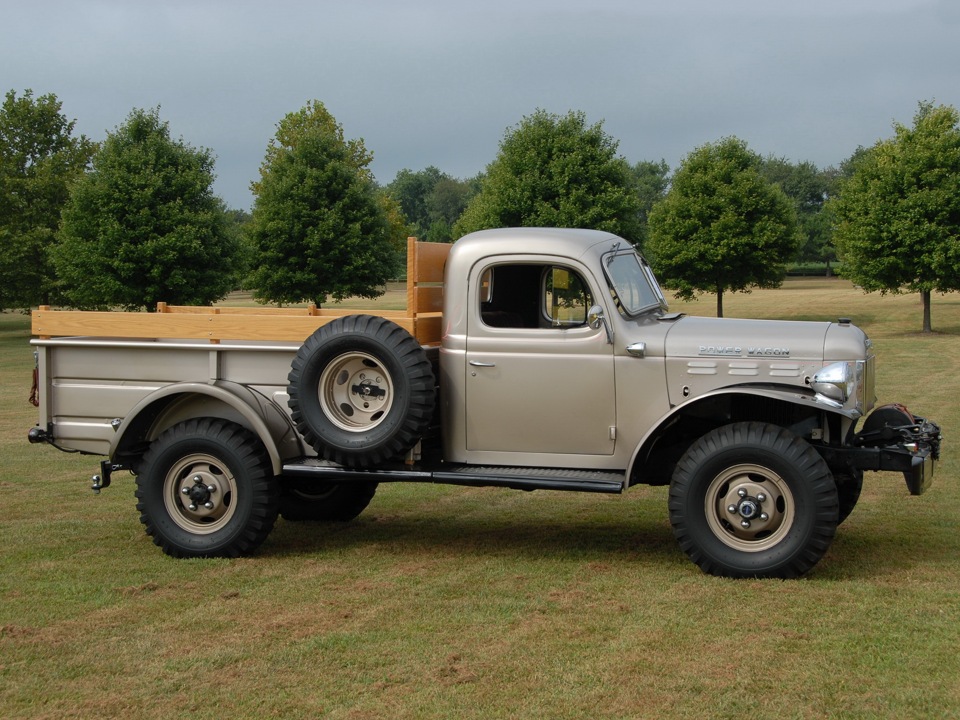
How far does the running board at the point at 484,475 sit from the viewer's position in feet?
23.2

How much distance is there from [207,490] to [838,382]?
168 inches

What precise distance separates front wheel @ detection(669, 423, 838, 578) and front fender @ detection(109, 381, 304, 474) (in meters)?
2.71

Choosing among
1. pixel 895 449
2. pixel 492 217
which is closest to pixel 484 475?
pixel 895 449

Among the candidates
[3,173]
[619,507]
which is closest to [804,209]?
[3,173]

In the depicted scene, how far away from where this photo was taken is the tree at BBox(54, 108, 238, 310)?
37.7 meters

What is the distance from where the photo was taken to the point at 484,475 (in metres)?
7.27

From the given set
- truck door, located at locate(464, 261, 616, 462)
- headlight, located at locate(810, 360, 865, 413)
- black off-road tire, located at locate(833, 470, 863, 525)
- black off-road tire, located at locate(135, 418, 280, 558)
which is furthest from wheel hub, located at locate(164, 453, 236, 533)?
black off-road tire, located at locate(833, 470, 863, 525)

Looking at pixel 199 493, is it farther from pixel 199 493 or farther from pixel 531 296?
pixel 531 296

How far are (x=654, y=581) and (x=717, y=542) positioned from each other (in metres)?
0.47

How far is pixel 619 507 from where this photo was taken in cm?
969

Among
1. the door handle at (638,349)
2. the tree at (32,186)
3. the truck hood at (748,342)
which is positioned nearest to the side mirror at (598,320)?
the door handle at (638,349)

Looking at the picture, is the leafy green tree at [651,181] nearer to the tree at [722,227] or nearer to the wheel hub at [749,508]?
the tree at [722,227]

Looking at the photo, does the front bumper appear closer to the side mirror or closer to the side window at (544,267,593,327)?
Answer: the side mirror

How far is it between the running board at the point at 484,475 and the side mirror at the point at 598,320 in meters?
0.90
